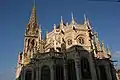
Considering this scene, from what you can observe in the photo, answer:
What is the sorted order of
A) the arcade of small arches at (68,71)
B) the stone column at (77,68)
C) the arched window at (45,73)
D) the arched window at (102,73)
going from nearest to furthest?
the stone column at (77,68) < the arcade of small arches at (68,71) < the arched window at (45,73) < the arched window at (102,73)

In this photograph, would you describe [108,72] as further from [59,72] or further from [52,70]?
[52,70]

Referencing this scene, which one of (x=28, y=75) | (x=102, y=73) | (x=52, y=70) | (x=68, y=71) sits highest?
(x=52, y=70)

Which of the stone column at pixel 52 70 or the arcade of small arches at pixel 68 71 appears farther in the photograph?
the arcade of small arches at pixel 68 71

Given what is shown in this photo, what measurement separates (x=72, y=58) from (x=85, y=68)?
3.27 m

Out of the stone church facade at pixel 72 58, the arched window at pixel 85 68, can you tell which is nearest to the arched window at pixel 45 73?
the stone church facade at pixel 72 58

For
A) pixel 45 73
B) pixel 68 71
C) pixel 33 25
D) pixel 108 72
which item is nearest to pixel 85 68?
pixel 68 71

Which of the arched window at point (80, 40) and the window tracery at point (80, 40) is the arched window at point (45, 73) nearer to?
the window tracery at point (80, 40)

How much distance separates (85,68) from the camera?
32.5 meters

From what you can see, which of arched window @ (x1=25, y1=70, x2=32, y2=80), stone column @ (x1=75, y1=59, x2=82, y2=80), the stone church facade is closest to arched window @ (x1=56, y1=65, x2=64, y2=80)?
the stone church facade

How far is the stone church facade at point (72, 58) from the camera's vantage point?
3222cm

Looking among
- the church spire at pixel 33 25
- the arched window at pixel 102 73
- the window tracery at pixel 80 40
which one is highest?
the church spire at pixel 33 25

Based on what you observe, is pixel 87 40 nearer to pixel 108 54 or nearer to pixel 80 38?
pixel 80 38

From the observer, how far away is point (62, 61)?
33.8m

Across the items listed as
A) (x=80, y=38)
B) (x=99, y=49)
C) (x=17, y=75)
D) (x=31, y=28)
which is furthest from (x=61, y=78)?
(x=31, y=28)
